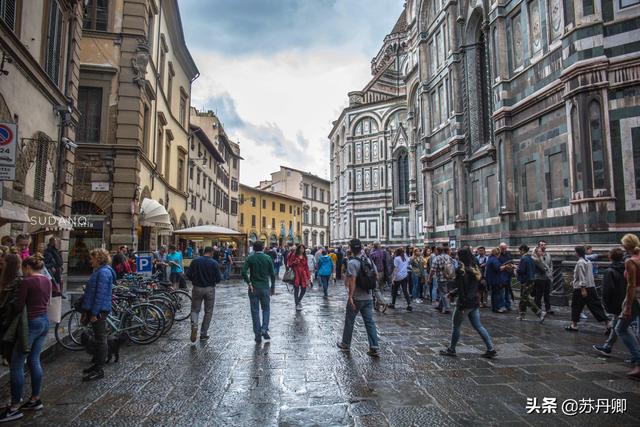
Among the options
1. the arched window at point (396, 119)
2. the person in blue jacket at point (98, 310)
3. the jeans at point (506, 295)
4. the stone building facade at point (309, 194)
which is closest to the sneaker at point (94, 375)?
the person in blue jacket at point (98, 310)

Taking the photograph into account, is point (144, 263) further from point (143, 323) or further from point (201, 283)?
point (201, 283)

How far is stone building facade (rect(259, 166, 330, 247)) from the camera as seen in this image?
65.4 m

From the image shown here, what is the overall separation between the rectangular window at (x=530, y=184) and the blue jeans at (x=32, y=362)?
572 inches

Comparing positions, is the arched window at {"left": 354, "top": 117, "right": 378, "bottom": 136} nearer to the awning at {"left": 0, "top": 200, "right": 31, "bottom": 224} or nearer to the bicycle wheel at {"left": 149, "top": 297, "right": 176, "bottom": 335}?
the bicycle wheel at {"left": 149, "top": 297, "right": 176, "bottom": 335}

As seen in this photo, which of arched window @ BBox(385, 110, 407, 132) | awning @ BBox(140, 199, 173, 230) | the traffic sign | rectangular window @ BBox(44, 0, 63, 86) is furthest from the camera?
arched window @ BBox(385, 110, 407, 132)

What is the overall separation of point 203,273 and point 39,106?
256 inches

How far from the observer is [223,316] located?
10672 mm

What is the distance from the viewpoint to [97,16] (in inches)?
642

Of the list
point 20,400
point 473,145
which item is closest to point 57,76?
point 20,400

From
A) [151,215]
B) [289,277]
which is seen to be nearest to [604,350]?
[289,277]

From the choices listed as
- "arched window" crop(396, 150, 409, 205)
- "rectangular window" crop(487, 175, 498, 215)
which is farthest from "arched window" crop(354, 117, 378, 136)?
"rectangular window" crop(487, 175, 498, 215)

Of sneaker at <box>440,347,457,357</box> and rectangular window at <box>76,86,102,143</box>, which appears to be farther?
rectangular window at <box>76,86,102,143</box>

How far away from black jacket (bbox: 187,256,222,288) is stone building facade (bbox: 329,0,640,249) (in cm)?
987

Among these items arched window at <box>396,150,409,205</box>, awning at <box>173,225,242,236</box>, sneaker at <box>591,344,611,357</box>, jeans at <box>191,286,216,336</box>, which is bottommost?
sneaker at <box>591,344,611,357</box>
